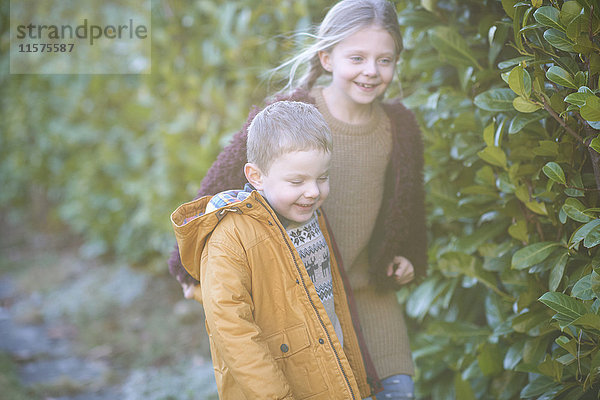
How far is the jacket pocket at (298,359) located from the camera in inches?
59.6

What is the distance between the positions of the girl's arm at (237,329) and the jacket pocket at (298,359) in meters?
0.10

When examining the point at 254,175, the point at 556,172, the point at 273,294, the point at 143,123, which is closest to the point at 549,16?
the point at 556,172

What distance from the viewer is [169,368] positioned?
11.4 feet

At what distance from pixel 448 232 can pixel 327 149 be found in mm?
1498

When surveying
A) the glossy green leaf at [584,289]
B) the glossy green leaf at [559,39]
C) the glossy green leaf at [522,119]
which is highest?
the glossy green leaf at [559,39]

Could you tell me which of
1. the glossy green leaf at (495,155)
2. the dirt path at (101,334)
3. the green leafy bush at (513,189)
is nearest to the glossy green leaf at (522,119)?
the green leafy bush at (513,189)

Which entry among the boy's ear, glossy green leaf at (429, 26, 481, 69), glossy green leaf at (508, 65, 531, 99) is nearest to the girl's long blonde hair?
glossy green leaf at (429, 26, 481, 69)

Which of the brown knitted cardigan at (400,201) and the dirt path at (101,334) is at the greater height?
the brown knitted cardigan at (400,201)

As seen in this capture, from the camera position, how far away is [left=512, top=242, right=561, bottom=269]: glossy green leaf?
5.88 ft

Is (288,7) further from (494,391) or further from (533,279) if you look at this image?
(494,391)

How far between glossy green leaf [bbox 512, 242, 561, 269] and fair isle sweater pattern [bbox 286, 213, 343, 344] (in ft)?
2.17

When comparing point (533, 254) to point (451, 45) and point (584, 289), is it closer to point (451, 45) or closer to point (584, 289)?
point (584, 289)

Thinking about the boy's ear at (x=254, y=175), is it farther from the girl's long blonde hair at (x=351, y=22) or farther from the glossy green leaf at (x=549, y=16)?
the glossy green leaf at (x=549, y=16)

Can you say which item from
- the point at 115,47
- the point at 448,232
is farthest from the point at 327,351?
the point at 115,47
